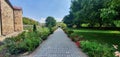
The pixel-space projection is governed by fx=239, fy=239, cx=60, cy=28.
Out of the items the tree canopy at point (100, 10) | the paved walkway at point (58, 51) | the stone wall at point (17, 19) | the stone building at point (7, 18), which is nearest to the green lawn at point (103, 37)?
the tree canopy at point (100, 10)

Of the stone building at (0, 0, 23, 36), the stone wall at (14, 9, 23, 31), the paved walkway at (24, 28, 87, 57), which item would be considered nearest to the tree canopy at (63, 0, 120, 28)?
the paved walkway at (24, 28, 87, 57)

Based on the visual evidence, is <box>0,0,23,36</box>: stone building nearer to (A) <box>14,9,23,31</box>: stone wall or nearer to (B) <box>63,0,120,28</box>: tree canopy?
(A) <box>14,9,23,31</box>: stone wall

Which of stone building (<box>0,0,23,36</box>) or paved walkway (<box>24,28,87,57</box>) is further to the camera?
stone building (<box>0,0,23,36</box>)

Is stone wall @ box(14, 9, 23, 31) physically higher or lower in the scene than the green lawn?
higher

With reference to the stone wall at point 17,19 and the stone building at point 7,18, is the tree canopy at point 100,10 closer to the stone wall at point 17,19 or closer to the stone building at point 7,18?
the stone wall at point 17,19

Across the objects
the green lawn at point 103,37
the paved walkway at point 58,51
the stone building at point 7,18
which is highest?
the stone building at point 7,18

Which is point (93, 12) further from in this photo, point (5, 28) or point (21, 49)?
point (21, 49)

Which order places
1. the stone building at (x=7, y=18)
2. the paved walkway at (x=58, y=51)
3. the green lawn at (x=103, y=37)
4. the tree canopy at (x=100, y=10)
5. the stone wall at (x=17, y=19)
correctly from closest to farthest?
the paved walkway at (x=58, y=51) < the tree canopy at (x=100, y=10) < the green lawn at (x=103, y=37) < the stone building at (x=7, y=18) < the stone wall at (x=17, y=19)

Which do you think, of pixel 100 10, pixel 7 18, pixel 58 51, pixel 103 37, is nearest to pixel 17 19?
pixel 7 18

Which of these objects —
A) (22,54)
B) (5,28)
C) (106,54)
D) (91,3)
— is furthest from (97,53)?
(91,3)

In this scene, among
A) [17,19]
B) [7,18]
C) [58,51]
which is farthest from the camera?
[17,19]

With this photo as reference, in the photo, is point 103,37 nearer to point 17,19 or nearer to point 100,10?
point 100,10

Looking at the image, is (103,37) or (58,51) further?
(103,37)

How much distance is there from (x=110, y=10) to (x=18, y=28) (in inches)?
820
